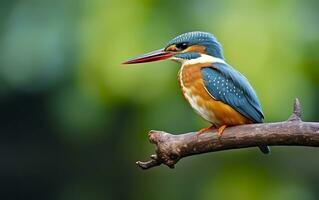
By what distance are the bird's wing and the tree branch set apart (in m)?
0.07

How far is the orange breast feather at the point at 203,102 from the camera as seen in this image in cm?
316

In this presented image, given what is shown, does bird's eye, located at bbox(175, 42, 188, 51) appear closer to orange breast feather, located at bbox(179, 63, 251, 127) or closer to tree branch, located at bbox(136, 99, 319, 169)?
orange breast feather, located at bbox(179, 63, 251, 127)

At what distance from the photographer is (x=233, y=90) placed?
3162 mm

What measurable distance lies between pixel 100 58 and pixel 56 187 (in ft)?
10.1

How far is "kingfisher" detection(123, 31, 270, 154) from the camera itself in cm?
314

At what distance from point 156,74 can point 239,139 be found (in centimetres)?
132

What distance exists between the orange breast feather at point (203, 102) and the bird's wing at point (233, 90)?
0.01m

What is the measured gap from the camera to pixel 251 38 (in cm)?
410

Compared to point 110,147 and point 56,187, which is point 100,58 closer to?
point 110,147

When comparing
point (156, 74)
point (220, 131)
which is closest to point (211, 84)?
point (220, 131)

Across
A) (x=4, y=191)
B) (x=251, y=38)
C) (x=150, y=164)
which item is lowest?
(x=4, y=191)

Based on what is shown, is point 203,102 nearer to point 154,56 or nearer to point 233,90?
point 233,90

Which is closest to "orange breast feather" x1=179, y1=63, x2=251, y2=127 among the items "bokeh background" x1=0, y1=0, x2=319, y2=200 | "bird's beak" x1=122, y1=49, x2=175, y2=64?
"bird's beak" x1=122, y1=49, x2=175, y2=64

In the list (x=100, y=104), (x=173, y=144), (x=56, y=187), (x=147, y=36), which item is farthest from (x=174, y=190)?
(x=173, y=144)
